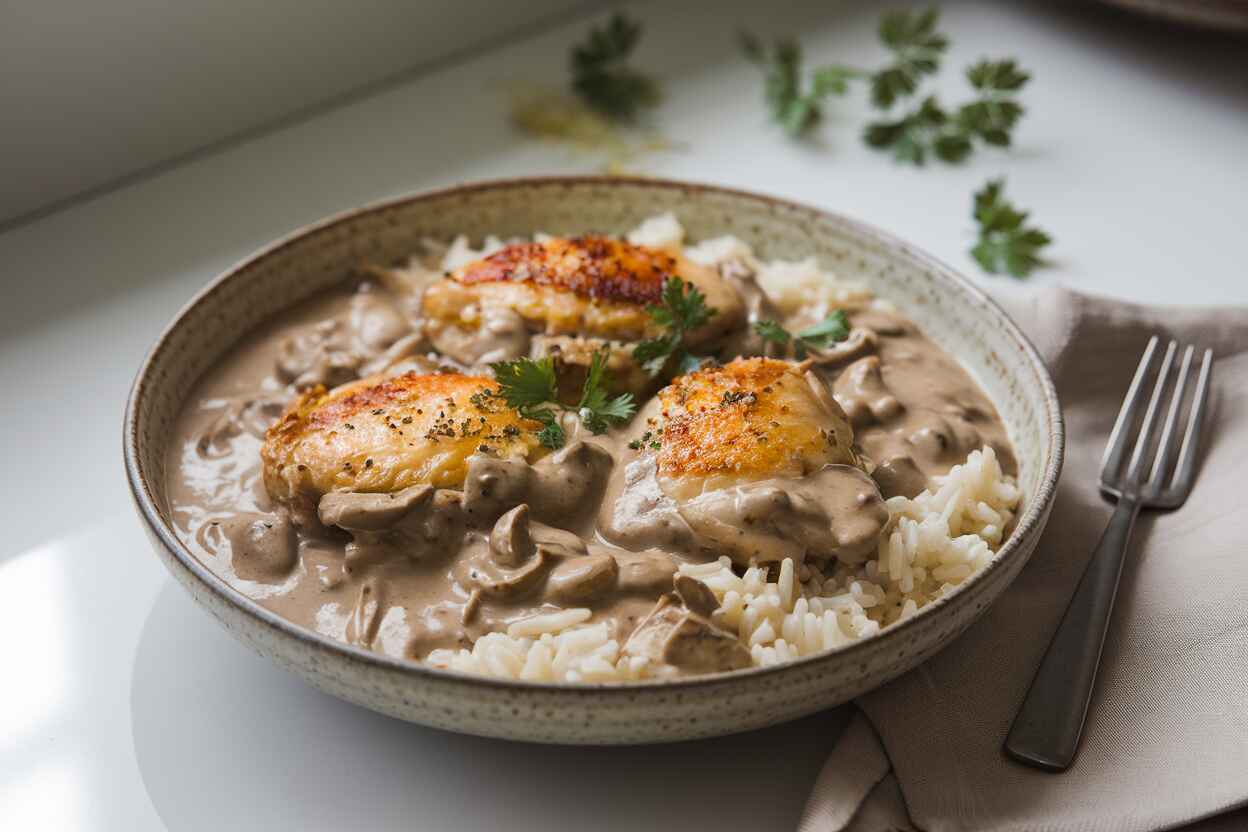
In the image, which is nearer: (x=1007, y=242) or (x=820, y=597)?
(x=820, y=597)

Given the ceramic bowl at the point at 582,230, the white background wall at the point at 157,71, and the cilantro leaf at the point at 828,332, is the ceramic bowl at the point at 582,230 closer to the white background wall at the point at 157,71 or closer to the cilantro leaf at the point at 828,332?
the cilantro leaf at the point at 828,332

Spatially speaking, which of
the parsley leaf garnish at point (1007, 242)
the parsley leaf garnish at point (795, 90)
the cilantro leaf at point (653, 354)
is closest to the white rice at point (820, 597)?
the cilantro leaf at point (653, 354)

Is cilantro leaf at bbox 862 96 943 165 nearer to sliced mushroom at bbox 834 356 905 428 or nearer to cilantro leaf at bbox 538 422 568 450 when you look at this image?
sliced mushroom at bbox 834 356 905 428

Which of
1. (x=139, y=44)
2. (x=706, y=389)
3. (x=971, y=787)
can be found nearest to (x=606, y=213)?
(x=706, y=389)

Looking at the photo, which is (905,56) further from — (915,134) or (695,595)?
(695,595)

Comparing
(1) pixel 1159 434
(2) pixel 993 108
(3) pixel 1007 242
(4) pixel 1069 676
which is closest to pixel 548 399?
(4) pixel 1069 676

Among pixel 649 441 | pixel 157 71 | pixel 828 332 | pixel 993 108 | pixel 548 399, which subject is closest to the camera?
pixel 649 441

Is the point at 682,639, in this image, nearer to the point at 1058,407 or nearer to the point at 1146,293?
the point at 1058,407
